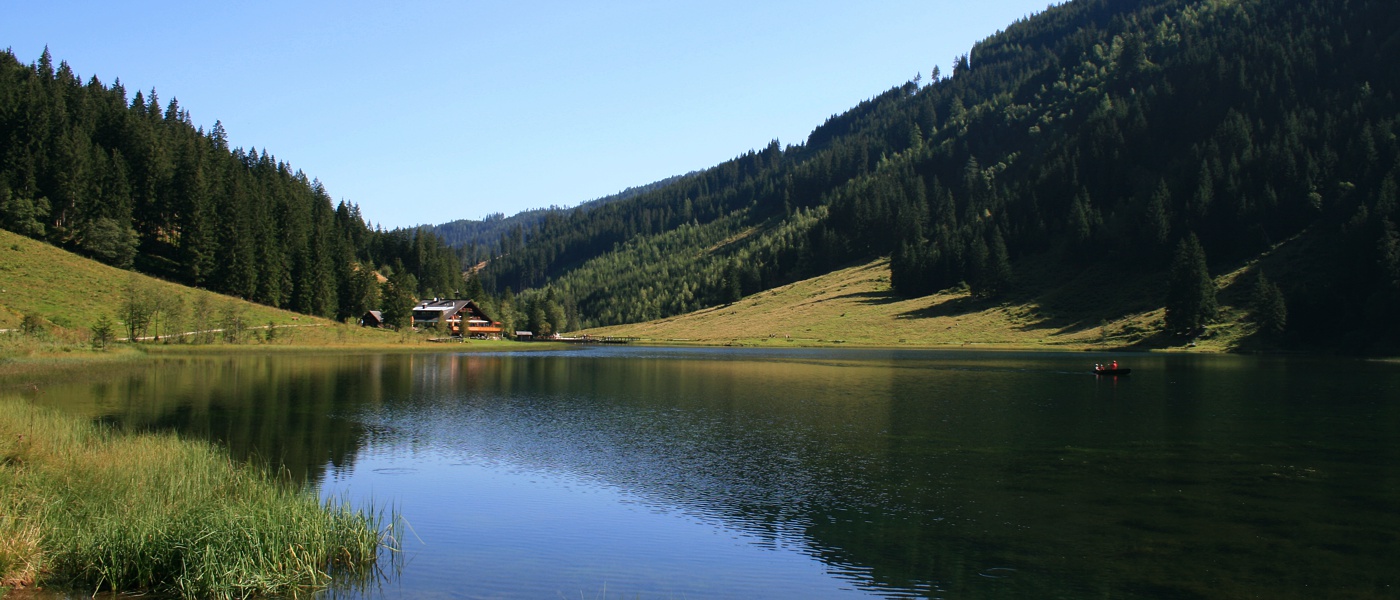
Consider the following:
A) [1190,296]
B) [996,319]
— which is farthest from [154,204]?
[1190,296]

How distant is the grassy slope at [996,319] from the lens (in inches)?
4897

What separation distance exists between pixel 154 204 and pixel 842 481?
124651 millimetres

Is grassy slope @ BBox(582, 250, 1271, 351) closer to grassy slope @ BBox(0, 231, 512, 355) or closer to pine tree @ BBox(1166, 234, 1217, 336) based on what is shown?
pine tree @ BBox(1166, 234, 1217, 336)

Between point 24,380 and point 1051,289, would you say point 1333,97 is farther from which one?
point 24,380

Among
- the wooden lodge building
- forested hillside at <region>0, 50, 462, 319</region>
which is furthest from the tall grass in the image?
the wooden lodge building

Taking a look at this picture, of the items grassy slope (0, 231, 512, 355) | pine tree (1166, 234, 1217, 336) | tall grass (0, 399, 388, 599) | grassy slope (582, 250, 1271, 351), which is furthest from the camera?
grassy slope (582, 250, 1271, 351)

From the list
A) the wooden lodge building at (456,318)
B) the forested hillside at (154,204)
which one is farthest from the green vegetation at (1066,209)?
the wooden lodge building at (456,318)

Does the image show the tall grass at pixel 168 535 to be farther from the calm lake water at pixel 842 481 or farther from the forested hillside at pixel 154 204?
the forested hillside at pixel 154 204

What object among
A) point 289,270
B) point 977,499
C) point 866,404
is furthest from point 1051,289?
point 977,499

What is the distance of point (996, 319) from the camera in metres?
146

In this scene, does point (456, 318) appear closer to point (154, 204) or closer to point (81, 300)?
point (154, 204)

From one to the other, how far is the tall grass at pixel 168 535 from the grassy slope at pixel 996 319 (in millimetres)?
119272

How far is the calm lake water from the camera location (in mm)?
17906

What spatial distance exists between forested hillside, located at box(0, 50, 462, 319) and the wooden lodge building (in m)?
16.5
